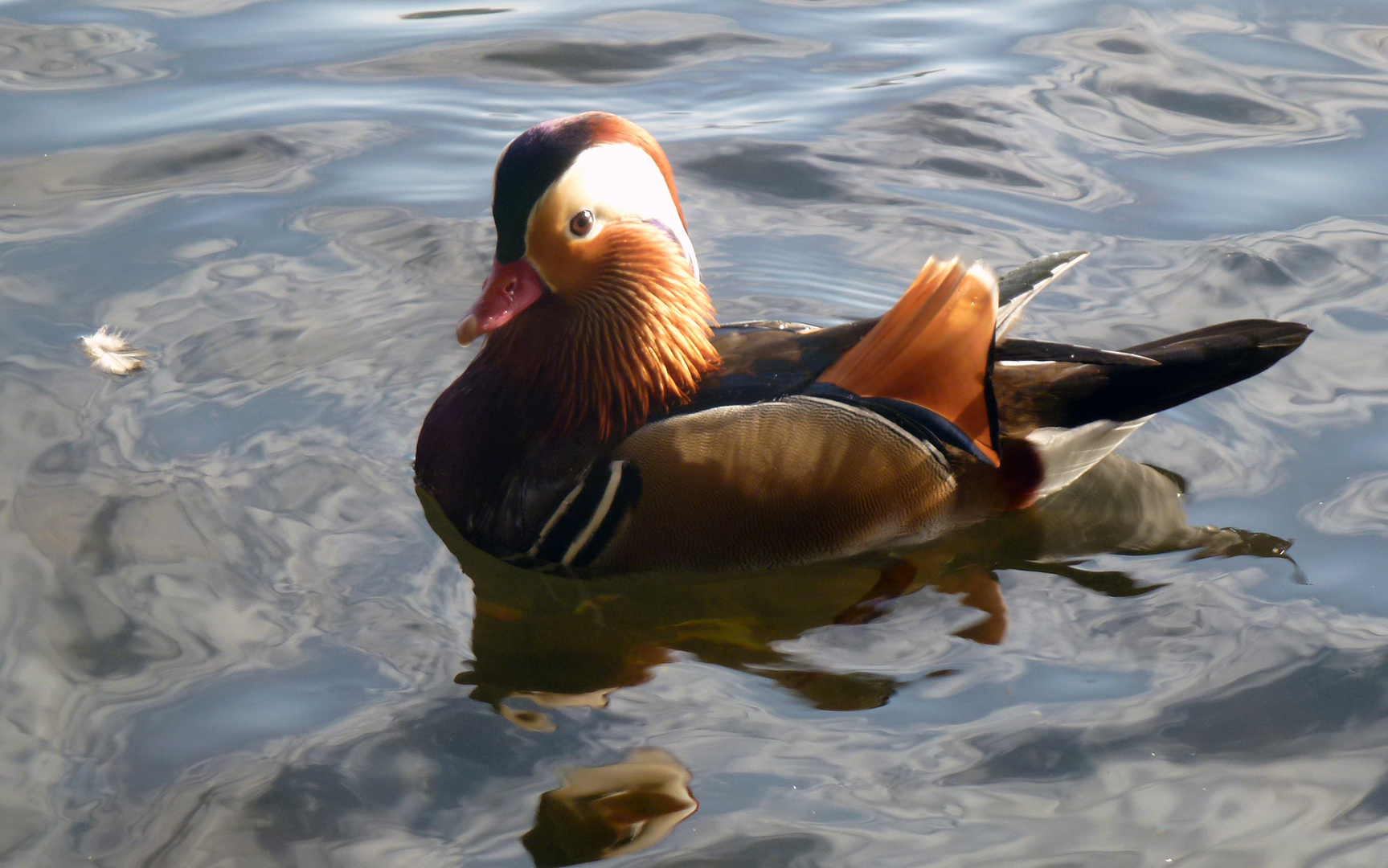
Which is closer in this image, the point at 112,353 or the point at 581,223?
the point at 581,223

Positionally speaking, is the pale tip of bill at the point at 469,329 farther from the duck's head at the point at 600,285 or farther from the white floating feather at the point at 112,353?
the white floating feather at the point at 112,353

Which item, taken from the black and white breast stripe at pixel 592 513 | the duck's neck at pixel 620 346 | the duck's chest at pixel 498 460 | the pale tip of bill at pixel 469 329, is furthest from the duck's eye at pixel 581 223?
the black and white breast stripe at pixel 592 513

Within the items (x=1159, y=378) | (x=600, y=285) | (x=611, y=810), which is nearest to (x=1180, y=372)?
(x=1159, y=378)

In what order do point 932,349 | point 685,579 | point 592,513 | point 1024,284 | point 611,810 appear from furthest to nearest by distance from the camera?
point 1024,284 < point 685,579 < point 592,513 < point 932,349 < point 611,810

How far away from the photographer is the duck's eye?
151 inches

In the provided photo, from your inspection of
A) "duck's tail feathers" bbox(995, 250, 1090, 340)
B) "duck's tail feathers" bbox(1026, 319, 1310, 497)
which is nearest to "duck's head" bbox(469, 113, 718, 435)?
"duck's tail feathers" bbox(995, 250, 1090, 340)

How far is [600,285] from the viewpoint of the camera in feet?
13.2

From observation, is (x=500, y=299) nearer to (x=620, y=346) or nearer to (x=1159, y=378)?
(x=620, y=346)

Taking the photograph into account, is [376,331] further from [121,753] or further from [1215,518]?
[1215,518]

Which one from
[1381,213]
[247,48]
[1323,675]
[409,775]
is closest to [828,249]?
[1381,213]

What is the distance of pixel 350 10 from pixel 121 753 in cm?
636

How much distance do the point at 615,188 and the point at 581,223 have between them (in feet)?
0.46

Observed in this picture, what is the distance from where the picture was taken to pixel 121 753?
3242 millimetres

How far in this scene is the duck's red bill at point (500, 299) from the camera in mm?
3908
